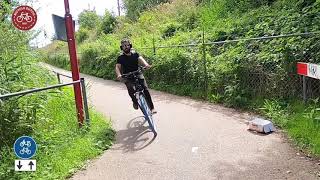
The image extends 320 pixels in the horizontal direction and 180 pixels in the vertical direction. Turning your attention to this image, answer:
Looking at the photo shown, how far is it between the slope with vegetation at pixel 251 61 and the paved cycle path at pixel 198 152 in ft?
1.81

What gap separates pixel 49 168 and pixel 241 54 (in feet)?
19.6

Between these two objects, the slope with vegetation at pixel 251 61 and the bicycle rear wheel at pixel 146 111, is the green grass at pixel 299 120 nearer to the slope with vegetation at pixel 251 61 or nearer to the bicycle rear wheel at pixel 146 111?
the slope with vegetation at pixel 251 61

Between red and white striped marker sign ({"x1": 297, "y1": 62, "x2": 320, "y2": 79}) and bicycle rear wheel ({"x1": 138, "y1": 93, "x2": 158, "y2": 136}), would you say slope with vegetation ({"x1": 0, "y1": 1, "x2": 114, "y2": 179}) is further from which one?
red and white striped marker sign ({"x1": 297, "y1": 62, "x2": 320, "y2": 79})

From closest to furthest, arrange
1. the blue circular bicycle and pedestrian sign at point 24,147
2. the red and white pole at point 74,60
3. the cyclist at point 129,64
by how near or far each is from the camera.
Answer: the blue circular bicycle and pedestrian sign at point 24,147
the red and white pole at point 74,60
the cyclist at point 129,64

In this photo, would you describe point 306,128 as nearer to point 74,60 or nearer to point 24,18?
point 74,60

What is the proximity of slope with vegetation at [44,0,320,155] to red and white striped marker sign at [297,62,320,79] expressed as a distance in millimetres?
284

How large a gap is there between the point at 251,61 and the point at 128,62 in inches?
117

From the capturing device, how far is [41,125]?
706cm

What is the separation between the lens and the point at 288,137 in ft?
22.6

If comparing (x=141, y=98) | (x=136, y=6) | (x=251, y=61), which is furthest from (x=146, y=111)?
(x=136, y=6)

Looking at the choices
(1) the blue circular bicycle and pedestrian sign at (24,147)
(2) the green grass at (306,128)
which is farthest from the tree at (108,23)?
(1) the blue circular bicycle and pedestrian sign at (24,147)

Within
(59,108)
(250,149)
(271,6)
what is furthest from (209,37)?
(250,149)

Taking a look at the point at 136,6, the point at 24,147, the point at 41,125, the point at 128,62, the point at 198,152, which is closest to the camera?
the point at 24,147

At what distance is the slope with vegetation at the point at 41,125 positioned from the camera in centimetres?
596
